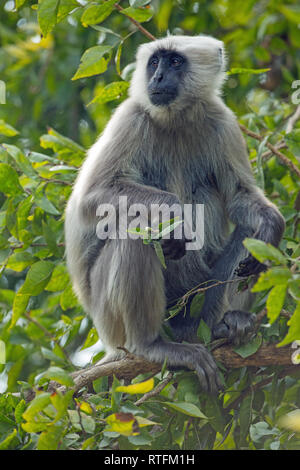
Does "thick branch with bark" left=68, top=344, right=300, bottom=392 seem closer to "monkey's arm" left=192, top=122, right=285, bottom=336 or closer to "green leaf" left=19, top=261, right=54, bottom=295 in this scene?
"monkey's arm" left=192, top=122, right=285, bottom=336

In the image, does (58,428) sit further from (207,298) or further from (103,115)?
(103,115)

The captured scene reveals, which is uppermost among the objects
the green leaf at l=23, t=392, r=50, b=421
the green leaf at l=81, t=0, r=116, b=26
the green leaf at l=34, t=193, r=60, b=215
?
the green leaf at l=81, t=0, r=116, b=26

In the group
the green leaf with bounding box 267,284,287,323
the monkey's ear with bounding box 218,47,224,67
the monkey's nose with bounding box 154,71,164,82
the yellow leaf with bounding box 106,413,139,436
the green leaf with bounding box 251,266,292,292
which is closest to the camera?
the green leaf with bounding box 251,266,292,292

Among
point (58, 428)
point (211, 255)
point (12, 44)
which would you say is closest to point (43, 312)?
point (211, 255)

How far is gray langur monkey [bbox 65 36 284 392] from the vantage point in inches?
207

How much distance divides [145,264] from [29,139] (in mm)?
4615

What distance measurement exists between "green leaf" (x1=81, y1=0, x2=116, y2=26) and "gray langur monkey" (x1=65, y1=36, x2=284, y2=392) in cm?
69

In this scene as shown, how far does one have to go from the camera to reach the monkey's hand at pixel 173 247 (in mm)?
4992

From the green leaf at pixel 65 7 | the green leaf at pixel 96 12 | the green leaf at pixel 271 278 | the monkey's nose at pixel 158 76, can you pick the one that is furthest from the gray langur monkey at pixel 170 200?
the green leaf at pixel 271 278

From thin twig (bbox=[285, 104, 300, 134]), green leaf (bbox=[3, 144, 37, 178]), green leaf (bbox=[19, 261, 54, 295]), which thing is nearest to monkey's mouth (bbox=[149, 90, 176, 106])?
green leaf (bbox=[3, 144, 37, 178])

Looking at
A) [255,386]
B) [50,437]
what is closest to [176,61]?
[255,386]

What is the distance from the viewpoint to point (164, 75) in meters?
5.95

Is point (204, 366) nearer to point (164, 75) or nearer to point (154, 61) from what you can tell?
point (164, 75)

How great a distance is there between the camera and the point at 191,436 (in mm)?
4949
